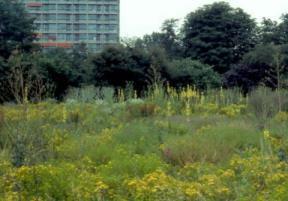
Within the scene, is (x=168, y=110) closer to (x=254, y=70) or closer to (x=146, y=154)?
(x=146, y=154)

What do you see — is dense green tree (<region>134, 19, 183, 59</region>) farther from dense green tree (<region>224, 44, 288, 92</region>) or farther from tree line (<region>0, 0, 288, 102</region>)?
dense green tree (<region>224, 44, 288, 92</region>)

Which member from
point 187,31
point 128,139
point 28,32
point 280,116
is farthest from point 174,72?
point 128,139

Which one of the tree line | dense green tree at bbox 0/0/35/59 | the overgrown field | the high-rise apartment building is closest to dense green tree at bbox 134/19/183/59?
the tree line

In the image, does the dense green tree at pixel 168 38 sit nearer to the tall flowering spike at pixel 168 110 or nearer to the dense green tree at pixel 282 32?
the dense green tree at pixel 282 32

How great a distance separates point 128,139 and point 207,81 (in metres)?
17.7

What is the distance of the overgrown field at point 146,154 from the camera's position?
4535mm

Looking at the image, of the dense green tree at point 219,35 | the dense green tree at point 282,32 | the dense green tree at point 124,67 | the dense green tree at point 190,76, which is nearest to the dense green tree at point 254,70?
the dense green tree at point 190,76

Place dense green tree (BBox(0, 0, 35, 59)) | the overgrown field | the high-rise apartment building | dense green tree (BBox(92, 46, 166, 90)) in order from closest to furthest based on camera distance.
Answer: the overgrown field < dense green tree (BBox(92, 46, 166, 90)) < dense green tree (BBox(0, 0, 35, 59)) < the high-rise apartment building

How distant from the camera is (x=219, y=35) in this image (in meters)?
34.7

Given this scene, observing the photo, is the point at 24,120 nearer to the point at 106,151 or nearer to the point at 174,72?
the point at 106,151

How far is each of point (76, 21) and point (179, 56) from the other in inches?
560

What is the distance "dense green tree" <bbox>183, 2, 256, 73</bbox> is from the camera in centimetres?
3372

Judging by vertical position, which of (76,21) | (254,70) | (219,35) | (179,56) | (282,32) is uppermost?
(76,21)

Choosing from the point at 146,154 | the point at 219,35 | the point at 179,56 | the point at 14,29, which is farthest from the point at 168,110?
the point at 179,56
